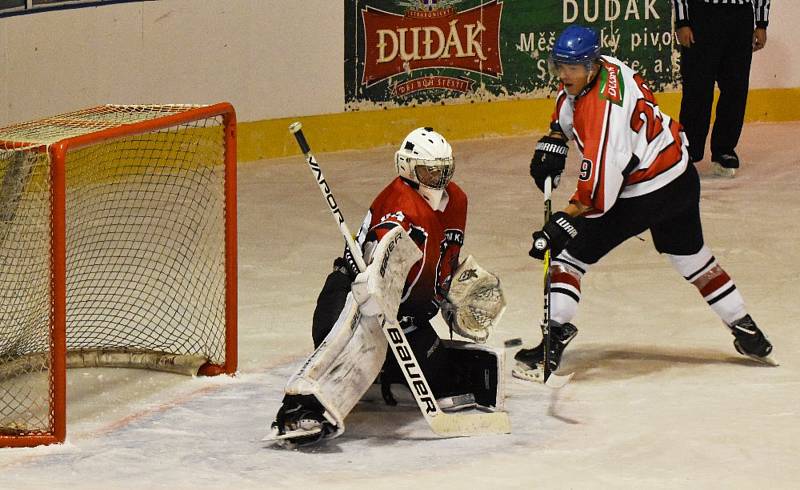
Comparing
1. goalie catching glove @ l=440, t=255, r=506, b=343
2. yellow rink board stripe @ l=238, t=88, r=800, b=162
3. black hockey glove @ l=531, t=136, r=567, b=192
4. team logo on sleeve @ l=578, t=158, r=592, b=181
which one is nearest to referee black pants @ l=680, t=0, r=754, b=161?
yellow rink board stripe @ l=238, t=88, r=800, b=162

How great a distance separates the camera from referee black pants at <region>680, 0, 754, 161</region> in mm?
8453

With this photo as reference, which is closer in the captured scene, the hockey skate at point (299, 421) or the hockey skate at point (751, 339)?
the hockey skate at point (299, 421)

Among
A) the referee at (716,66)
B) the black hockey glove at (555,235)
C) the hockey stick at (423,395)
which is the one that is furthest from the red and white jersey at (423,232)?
the referee at (716,66)

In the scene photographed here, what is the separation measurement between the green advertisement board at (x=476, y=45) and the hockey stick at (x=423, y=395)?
4630mm

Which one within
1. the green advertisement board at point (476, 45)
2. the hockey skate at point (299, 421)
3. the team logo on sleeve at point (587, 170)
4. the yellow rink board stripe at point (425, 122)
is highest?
the green advertisement board at point (476, 45)

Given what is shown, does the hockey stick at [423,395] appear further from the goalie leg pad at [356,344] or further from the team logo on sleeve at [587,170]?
the team logo on sleeve at [587,170]

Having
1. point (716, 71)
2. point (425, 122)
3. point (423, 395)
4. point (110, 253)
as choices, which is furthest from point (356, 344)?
point (425, 122)

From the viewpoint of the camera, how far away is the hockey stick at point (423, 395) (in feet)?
13.8

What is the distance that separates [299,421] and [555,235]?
1.02m

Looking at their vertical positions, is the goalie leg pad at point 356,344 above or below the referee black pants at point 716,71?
below

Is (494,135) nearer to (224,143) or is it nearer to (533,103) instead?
(533,103)

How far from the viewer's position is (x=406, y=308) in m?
4.42

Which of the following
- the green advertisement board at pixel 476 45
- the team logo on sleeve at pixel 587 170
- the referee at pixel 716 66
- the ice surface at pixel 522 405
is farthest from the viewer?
the green advertisement board at pixel 476 45

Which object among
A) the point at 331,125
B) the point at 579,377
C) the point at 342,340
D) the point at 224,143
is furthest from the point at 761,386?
the point at 331,125
